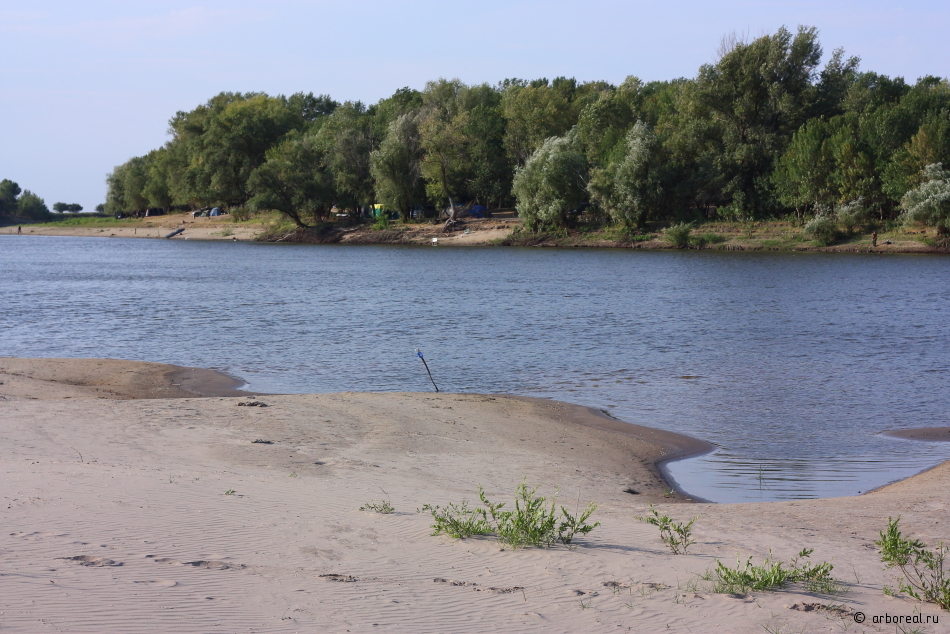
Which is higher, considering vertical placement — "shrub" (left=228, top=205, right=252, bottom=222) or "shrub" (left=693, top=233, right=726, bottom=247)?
"shrub" (left=228, top=205, right=252, bottom=222)

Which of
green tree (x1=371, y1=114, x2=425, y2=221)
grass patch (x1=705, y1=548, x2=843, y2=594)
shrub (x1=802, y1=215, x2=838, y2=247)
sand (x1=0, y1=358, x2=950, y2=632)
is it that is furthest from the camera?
green tree (x1=371, y1=114, x2=425, y2=221)

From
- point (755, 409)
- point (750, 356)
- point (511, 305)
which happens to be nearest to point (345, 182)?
point (511, 305)

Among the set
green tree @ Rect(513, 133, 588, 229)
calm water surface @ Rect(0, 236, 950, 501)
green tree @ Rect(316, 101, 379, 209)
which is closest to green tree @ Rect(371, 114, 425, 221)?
green tree @ Rect(316, 101, 379, 209)

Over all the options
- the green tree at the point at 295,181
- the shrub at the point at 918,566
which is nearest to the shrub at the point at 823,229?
the green tree at the point at 295,181

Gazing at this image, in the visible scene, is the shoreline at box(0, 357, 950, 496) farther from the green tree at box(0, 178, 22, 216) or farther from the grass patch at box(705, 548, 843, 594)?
the green tree at box(0, 178, 22, 216)

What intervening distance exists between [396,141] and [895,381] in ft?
231

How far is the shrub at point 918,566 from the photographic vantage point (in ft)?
19.7

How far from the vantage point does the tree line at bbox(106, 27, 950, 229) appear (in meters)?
66.6

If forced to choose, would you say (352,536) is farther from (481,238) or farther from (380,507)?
(481,238)

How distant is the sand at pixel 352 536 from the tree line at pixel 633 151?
196ft

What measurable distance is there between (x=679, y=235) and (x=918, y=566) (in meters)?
68.2

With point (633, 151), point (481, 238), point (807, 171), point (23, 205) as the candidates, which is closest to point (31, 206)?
point (23, 205)

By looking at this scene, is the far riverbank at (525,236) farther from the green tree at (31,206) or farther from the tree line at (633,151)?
the green tree at (31,206)

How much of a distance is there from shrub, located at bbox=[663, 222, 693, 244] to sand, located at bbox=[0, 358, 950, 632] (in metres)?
61.9
